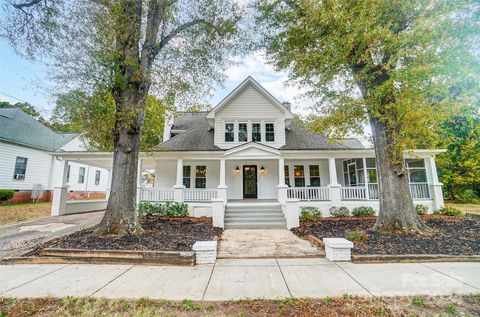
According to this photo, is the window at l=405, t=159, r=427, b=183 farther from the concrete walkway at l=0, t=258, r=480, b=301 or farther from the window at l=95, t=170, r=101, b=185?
the window at l=95, t=170, r=101, b=185

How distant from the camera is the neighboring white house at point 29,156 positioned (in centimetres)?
1504

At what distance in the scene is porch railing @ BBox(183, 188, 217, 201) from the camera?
37.3 feet

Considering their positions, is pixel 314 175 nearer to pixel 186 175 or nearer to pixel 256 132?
pixel 256 132

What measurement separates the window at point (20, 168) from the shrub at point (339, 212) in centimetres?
A: 2150

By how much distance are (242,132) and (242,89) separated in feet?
8.78

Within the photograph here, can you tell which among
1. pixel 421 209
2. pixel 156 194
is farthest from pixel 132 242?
pixel 421 209

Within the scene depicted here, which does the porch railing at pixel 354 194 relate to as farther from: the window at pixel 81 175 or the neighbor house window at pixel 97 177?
the neighbor house window at pixel 97 177

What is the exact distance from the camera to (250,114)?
1339cm

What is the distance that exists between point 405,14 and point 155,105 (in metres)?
8.70

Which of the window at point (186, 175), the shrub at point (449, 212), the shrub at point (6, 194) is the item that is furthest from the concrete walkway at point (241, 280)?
the shrub at point (6, 194)

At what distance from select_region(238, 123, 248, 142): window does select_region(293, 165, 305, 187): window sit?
12.6 feet

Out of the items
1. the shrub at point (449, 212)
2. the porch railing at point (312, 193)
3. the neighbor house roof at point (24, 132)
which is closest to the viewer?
the shrub at point (449, 212)

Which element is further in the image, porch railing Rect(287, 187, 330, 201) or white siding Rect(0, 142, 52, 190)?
white siding Rect(0, 142, 52, 190)

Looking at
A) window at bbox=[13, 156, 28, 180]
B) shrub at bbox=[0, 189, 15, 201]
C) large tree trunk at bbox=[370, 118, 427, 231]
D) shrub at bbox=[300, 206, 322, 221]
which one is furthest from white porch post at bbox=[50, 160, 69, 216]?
large tree trunk at bbox=[370, 118, 427, 231]
